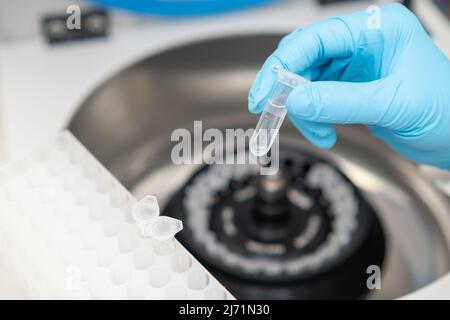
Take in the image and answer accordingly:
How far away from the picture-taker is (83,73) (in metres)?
1.15

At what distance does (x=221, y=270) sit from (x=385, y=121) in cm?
38

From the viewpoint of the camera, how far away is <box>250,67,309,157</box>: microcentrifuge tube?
78 cm

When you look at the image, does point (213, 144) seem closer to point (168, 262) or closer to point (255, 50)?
point (255, 50)

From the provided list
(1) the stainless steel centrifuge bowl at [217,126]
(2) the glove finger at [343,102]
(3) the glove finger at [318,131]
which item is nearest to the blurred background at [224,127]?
(1) the stainless steel centrifuge bowl at [217,126]

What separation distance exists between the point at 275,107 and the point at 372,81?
0.13m

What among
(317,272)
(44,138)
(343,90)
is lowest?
(317,272)

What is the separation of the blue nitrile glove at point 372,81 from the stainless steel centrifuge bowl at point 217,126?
0.27 m

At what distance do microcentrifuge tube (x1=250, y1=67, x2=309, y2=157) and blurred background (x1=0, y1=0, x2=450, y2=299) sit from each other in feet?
0.93

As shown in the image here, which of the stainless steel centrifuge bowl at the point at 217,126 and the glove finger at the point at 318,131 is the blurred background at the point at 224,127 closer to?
the stainless steel centrifuge bowl at the point at 217,126

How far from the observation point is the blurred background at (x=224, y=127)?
105cm

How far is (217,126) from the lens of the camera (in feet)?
4.24

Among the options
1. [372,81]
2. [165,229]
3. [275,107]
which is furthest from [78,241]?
[372,81]

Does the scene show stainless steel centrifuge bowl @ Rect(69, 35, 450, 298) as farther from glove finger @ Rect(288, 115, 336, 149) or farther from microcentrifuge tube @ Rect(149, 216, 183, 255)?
microcentrifuge tube @ Rect(149, 216, 183, 255)

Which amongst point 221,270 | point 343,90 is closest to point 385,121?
point 343,90
